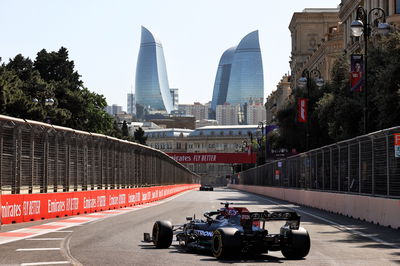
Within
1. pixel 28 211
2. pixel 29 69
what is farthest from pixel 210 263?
pixel 29 69

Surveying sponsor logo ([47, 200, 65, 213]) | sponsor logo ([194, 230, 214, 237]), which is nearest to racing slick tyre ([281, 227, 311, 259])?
sponsor logo ([194, 230, 214, 237])

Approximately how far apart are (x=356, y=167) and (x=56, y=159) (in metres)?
10.0

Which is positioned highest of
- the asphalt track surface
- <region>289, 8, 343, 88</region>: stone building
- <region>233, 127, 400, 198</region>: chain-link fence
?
<region>289, 8, 343, 88</region>: stone building

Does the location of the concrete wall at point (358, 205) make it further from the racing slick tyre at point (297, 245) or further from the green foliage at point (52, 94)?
the green foliage at point (52, 94)

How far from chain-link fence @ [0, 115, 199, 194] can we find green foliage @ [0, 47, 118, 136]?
101 ft

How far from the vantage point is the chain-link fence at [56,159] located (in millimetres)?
21359

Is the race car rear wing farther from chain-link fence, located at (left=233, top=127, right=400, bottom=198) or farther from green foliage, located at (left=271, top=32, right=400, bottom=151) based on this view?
green foliage, located at (left=271, top=32, right=400, bottom=151)

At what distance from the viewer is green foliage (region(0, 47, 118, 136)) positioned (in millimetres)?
67438

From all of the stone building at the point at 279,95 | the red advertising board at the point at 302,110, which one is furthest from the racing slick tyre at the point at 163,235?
the stone building at the point at 279,95

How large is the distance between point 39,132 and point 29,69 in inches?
2578

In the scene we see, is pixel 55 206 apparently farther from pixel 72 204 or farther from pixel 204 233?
pixel 204 233

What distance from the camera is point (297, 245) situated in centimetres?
1277

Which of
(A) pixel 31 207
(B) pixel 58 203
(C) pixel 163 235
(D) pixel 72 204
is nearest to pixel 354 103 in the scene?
(D) pixel 72 204

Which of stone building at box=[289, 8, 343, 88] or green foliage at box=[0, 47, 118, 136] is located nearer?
green foliage at box=[0, 47, 118, 136]
